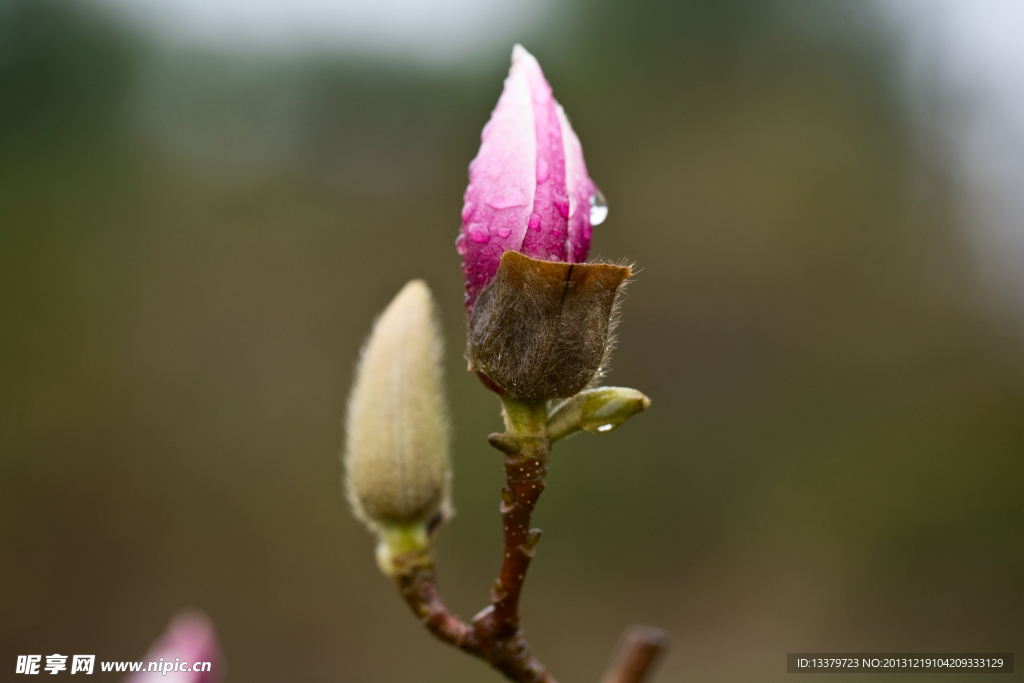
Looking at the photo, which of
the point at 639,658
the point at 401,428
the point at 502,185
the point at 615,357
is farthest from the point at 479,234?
the point at 615,357

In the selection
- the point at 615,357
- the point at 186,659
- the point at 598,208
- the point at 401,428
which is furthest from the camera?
the point at 615,357

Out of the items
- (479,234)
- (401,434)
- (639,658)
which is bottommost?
(639,658)

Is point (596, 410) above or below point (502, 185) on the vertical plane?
below

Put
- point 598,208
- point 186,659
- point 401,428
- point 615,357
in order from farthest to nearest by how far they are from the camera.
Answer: point 615,357
point 401,428
point 598,208
point 186,659

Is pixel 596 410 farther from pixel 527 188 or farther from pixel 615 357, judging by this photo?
pixel 615 357

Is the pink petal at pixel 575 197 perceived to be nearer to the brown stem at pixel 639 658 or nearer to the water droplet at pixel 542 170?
the water droplet at pixel 542 170

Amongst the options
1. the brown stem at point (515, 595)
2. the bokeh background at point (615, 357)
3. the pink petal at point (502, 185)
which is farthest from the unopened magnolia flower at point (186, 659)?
the bokeh background at point (615, 357)

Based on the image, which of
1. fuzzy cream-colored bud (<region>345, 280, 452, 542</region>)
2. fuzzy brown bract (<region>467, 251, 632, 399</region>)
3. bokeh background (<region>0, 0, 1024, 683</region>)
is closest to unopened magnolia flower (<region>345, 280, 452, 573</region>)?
fuzzy cream-colored bud (<region>345, 280, 452, 542</region>)
